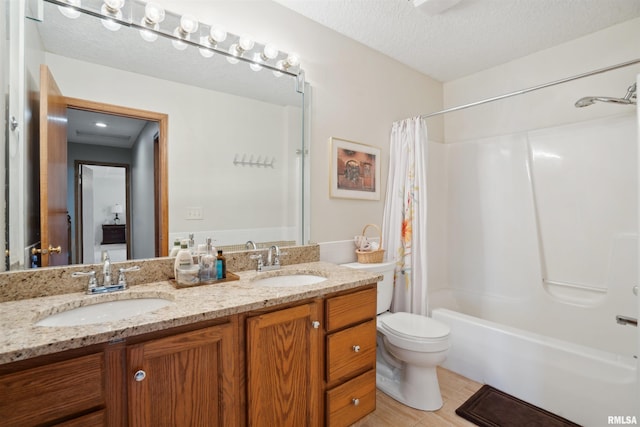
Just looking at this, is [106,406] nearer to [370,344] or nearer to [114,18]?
[370,344]

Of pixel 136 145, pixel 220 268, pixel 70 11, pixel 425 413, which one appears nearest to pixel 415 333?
pixel 425 413

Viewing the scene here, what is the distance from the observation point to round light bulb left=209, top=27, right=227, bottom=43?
5.28 feet

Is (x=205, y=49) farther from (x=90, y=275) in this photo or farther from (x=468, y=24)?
(x=468, y=24)

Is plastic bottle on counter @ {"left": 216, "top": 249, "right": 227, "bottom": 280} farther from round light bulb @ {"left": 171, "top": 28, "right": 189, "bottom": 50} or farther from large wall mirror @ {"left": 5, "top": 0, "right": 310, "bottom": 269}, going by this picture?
round light bulb @ {"left": 171, "top": 28, "right": 189, "bottom": 50}

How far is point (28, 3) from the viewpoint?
121 cm

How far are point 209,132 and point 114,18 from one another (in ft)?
2.06

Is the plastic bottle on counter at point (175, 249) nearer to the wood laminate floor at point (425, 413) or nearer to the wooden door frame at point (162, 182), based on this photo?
the wooden door frame at point (162, 182)

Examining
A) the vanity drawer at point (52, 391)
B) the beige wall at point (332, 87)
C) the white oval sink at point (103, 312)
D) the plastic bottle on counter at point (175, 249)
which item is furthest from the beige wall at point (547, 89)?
the vanity drawer at point (52, 391)

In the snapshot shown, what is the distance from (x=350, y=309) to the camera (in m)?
1.44

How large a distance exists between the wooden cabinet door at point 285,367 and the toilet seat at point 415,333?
2.11 ft

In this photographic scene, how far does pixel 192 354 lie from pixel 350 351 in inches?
29.6

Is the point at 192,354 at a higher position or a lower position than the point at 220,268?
lower

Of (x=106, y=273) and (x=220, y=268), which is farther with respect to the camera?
(x=220, y=268)

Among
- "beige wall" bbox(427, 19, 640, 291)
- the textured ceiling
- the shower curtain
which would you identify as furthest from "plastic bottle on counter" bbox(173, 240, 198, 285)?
"beige wall" bbox(427, 19, 640, 291)
